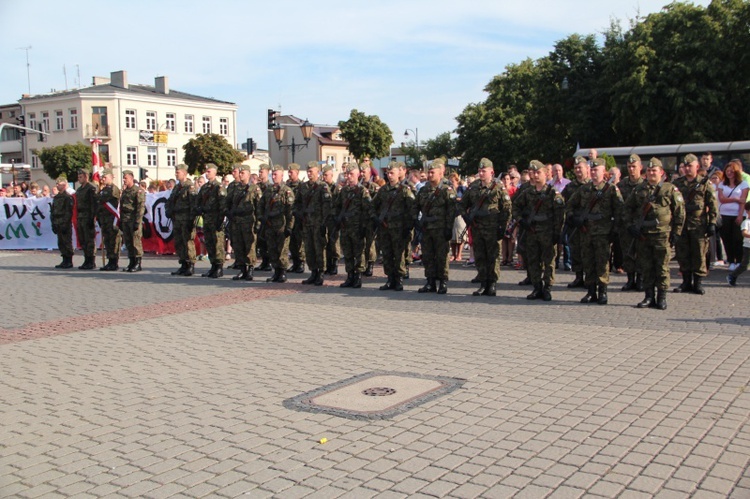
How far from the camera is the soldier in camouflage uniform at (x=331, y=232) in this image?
14492 mm

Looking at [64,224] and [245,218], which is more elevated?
[245,218]

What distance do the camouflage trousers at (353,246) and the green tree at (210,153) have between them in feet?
171

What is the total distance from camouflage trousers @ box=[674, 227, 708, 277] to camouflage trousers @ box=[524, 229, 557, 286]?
6.95 ft

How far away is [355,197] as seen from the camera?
46.3 feet

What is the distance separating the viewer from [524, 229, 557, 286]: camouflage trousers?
1190 cm

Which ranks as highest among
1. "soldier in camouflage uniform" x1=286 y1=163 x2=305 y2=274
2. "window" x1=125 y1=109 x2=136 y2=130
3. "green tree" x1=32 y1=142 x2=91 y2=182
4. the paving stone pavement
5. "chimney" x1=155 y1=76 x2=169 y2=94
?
"chimney" x1=155 y1=76 x2=169 y2=94

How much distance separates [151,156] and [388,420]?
259 feet

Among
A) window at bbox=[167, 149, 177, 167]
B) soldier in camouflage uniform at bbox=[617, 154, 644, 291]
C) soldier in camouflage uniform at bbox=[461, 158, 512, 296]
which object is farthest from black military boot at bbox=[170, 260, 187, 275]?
window at bbox=[167, 149, 177, 167]

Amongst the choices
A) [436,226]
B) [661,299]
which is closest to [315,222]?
[436,226]

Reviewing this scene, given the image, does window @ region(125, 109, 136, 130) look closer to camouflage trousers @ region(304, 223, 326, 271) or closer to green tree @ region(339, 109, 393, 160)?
green tree @ region(339, 109, 393, 160)

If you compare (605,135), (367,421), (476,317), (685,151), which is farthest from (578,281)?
(605,135)

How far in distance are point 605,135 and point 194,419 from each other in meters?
43.2

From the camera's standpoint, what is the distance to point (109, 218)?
58.4ft

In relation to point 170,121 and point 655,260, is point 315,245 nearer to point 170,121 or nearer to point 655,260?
point 655,260
